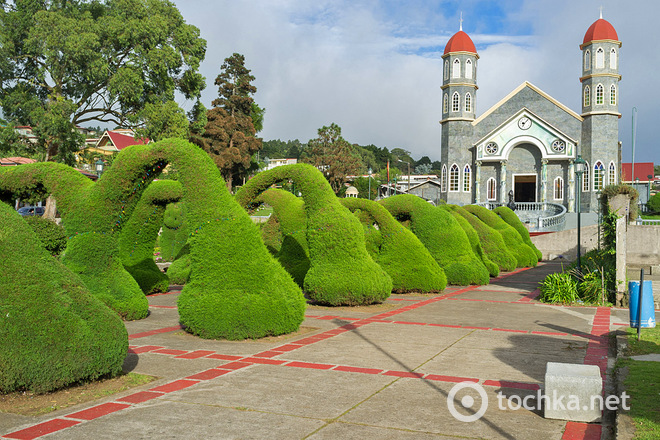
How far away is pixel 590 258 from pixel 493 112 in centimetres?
3521

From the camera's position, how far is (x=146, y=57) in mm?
Result: 30375

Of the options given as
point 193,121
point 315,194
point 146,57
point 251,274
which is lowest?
point 251,274

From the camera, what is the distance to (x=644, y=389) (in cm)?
633

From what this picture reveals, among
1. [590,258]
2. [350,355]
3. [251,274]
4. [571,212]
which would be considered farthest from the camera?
[571,212]

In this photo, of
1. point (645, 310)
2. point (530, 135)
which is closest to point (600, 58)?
point (530, 135)

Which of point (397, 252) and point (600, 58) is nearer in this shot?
point (397, 252)

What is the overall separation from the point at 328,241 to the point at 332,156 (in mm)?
44091

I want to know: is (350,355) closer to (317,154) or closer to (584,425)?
(584,425)

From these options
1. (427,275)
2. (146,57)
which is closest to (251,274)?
(427,275)

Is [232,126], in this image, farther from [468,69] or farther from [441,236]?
[441,236]

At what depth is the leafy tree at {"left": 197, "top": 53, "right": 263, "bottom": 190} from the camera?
153ft
